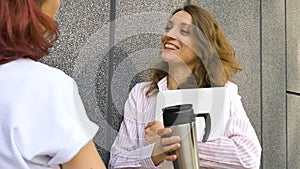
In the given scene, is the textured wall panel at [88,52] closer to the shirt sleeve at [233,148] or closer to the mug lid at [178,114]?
the shirt sleeve at [233,148]

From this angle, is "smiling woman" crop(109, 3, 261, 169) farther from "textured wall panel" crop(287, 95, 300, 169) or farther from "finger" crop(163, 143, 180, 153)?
"textured wall panel" crop(287, 95, 300, 169)

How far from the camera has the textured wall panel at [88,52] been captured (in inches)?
98.7

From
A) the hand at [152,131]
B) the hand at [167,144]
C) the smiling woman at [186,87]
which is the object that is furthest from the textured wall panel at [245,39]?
the hand at [167,144]

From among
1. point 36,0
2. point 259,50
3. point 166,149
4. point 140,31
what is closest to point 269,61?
point 259,50

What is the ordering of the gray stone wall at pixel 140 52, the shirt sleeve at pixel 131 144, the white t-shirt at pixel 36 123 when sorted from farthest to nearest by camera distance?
the gray stone wall at pixel 140 52, the shirt sleeve at pixel 131 144, the white t-shirt at pixel 36 123

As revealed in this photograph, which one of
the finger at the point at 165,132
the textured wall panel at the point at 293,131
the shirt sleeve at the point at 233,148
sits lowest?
the textured wall panel at the point at 293,131

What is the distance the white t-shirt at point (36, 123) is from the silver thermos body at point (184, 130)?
2.20 feet

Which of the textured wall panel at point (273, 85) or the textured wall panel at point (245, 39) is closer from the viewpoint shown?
the textured wall panel at point (245, 39)

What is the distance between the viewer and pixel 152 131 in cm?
234

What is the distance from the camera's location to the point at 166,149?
2152 mm

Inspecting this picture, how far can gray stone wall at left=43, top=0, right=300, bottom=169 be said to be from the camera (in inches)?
102

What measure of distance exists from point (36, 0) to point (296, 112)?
457 centimetres

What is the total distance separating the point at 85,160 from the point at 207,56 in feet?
4.76

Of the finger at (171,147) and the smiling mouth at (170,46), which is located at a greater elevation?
the smiling mouth at (170,46)
